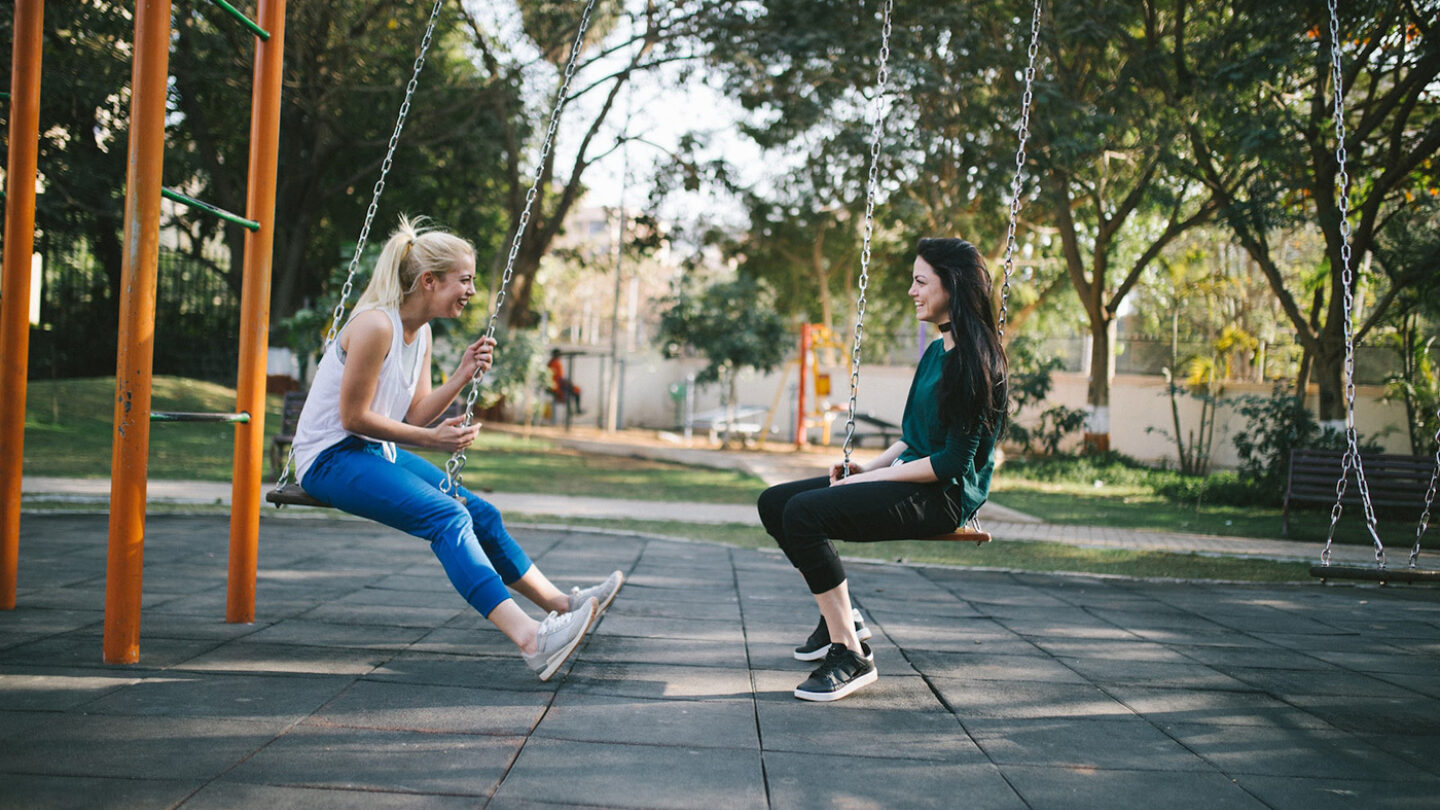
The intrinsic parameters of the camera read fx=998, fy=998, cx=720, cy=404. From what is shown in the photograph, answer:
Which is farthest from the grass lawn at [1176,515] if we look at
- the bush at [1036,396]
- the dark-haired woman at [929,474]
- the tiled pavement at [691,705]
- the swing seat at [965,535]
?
the dark-haired woman at [929,474]

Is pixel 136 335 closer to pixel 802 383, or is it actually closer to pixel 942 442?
pixel 942 442

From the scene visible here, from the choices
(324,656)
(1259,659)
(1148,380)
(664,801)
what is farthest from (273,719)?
(1148,380)

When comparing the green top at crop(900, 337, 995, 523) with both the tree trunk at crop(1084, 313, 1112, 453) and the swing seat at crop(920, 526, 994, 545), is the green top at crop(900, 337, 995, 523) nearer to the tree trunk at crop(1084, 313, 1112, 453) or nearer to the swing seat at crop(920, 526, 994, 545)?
the swing seat at crop(920, 526, 994, 545)

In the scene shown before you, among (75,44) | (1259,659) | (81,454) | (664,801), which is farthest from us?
(75,44)

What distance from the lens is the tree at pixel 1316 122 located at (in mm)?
10242

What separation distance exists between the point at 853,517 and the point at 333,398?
1.84 m

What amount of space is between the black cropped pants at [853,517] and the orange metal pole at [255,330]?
7.11ft

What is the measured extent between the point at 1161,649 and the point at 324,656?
3458 millimetres

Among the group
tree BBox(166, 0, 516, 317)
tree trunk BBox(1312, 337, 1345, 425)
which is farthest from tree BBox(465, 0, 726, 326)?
tree trunk BBox(1312, 337, 1345, 425)

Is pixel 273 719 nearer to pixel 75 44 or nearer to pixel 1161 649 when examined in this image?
pixel 1161 649

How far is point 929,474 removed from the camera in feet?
11.4

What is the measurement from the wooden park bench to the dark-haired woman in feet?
21.9

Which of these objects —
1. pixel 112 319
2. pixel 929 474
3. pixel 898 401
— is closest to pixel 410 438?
pixel 929 474

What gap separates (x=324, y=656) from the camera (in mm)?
3646
